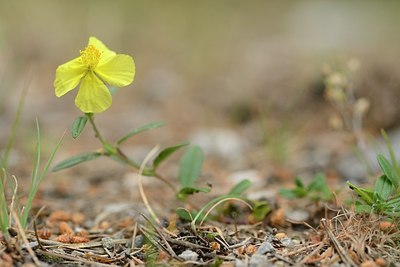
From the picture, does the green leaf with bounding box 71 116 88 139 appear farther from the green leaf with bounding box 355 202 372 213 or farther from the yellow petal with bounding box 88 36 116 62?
the green leaf with bounding box 355 202 372 213

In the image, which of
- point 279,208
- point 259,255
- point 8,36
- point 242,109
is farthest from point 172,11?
point 259,255

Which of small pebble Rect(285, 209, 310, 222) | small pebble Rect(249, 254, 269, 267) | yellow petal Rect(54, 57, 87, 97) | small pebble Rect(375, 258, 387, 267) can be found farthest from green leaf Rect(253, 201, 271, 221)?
yellow petal Rect(54, 57, 87, 97)

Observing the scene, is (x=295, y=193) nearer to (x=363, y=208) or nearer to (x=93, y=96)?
(x=363, y=208)

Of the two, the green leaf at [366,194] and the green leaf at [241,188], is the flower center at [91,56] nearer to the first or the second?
the green leaf at [241,188]

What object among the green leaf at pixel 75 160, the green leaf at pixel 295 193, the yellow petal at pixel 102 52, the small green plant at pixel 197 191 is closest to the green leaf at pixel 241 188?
the small green plant at pixel 197 191

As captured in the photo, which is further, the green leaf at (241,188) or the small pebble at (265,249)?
the green leaf at (241,188)

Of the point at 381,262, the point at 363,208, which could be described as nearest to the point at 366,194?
the point at 363,208
